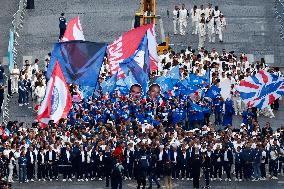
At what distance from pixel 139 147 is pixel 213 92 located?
744 cm

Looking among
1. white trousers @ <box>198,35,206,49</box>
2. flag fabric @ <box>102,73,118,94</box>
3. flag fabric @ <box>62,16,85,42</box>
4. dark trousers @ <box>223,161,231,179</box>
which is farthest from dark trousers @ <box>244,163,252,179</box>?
white trousers @ <box>198,35,206,49</box>

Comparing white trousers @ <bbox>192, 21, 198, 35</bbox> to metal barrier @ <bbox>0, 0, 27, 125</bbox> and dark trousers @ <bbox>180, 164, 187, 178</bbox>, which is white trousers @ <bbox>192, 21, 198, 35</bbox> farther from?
dark trousers @ <bbox>180, 164, 187, 178</bbox>

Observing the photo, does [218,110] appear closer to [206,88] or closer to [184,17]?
[206,88]

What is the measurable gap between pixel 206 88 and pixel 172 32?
521 inches

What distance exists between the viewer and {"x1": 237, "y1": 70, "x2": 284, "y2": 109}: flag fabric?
71.9 m

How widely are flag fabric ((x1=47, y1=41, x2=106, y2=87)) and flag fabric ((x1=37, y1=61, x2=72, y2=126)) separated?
1050mm

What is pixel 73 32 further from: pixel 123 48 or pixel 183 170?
pixel 183 170

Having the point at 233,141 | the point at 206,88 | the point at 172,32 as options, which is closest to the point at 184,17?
the point at 172,32

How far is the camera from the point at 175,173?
68688 mm

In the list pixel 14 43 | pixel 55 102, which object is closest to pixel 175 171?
pixel 55 102

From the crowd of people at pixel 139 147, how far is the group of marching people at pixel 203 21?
12.4 meters

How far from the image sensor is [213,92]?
74.4 meters

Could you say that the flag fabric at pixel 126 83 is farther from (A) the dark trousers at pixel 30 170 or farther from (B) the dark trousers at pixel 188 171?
(A) the dark trousers at pixel 30 170

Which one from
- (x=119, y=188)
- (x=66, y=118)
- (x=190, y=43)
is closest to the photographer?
(x=119, y=188)
